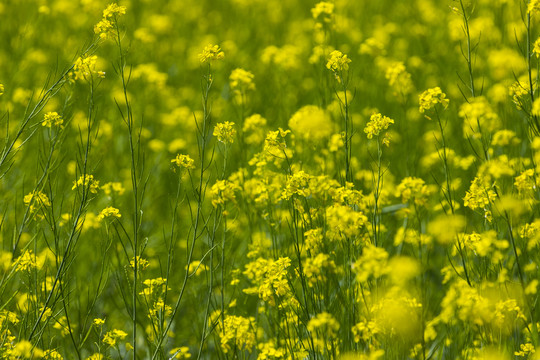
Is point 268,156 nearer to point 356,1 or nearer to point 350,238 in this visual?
point 350,238

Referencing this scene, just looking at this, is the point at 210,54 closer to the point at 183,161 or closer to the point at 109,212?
the point at 183,161

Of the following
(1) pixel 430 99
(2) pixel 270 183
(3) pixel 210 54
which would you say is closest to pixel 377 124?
(1) pixel 430 99

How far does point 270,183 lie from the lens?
3791mm

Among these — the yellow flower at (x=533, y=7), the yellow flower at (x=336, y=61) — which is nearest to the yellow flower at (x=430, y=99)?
the yellow flower at (x=336, y=61)

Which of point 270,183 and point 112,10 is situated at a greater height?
point 112,10

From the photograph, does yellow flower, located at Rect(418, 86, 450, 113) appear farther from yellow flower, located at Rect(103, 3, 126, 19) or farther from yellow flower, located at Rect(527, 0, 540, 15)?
yellow flower, located at Rect(103, 3, 126, 19)

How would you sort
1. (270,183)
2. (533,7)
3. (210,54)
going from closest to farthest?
Result: (533,7)
(210,54)
(270,183)

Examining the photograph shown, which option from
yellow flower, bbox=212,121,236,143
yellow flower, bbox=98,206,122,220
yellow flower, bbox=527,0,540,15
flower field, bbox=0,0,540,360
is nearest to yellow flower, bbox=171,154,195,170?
flower field, bbox=0,0,540,360

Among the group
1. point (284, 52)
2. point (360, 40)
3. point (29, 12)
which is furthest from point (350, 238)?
point (29, 12)

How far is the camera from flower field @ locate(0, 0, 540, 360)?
2.70 metres

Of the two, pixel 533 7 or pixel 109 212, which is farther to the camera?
pixel 533 7

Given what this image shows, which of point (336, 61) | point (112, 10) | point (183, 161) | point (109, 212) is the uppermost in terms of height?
point (112, 10)

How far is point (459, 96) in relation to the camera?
5957 millimetres

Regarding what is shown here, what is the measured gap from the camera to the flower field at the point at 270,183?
2.70 m
